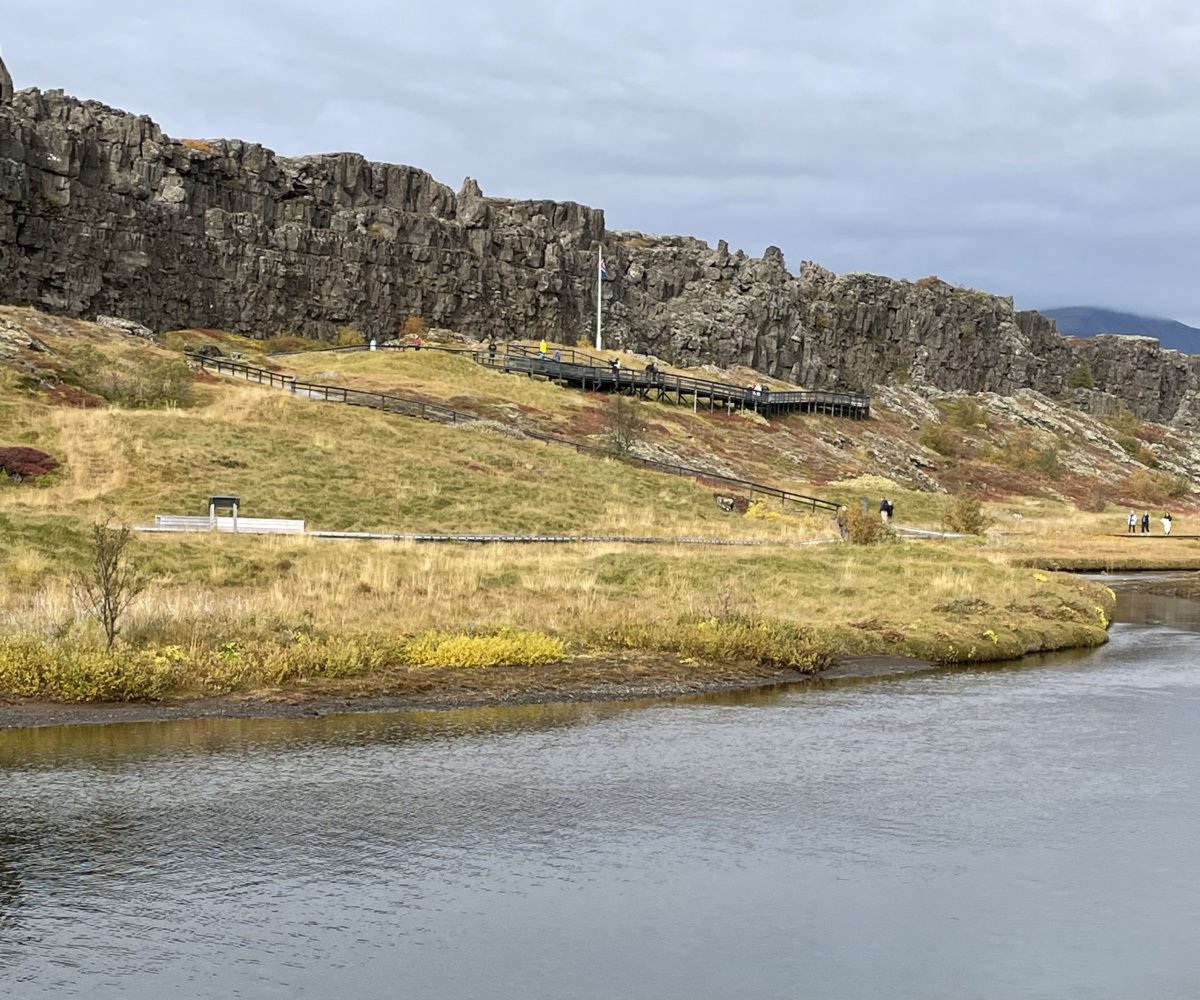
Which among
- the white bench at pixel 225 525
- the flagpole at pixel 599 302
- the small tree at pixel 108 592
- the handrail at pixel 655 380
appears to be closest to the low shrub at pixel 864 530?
the white bench at pixel 225 525

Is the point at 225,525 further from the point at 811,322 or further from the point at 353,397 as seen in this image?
the point at 811,322

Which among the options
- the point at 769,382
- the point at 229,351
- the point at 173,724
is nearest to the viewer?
the point at 173,724

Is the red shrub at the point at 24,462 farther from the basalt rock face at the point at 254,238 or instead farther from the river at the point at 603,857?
the basalt rock face at the point at 254,238

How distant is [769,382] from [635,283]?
20.5 metres

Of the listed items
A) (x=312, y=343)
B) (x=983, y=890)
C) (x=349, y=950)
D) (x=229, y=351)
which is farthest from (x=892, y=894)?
(x=312, y=343)

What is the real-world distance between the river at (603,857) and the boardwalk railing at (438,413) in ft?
164

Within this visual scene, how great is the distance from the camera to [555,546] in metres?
47.8

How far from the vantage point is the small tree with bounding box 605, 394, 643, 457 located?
79312 millimetres

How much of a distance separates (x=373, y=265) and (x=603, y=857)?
393 ft

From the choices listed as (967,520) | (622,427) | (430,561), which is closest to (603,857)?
(430,561)

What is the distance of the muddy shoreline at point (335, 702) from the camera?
2423 cm

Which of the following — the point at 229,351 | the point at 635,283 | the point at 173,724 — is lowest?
the point at 173,724

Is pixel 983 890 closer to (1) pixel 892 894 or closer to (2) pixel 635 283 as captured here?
(1) pixel 892 894

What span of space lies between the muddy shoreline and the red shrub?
31416mm
